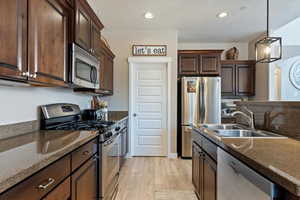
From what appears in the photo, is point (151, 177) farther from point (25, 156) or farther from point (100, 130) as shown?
point (25, 156)

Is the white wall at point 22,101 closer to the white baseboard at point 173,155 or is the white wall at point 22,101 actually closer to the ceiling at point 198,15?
the ceiling at point 198,15

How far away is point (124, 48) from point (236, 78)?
2915 millimetres

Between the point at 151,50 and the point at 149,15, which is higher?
the point at 149,15

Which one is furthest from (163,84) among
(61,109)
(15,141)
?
(15,141)

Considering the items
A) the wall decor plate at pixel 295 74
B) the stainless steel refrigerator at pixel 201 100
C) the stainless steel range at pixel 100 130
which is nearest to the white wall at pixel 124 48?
the stainless steel refrigerator at pixel 201 100

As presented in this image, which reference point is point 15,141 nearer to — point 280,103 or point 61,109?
point 61,109

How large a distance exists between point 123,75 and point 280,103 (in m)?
3.41

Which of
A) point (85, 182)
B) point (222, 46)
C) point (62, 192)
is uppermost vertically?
point (222, 46)

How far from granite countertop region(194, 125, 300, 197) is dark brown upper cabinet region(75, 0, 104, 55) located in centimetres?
172

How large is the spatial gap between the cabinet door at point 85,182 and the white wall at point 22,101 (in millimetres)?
701

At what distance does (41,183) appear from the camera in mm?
1024

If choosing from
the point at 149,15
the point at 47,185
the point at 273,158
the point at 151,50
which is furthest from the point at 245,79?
the point at 47,185

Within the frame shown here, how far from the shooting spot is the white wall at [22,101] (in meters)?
1.63

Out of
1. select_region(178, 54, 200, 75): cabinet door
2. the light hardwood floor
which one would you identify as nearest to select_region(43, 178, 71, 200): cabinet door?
the light hardwood floor
